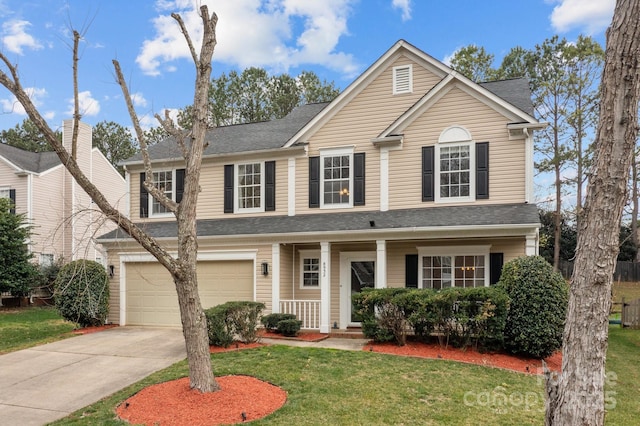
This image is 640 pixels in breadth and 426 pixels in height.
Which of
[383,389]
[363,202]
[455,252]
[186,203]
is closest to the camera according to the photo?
[186,203]

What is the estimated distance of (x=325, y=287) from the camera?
37.9 ft

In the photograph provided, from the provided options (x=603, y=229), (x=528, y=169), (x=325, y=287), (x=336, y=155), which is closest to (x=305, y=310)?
(x=325, y=287)

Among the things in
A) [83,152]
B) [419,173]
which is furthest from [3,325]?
[419,173]

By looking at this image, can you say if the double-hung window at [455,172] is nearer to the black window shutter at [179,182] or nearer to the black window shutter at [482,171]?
the black window shutter at [482,171]

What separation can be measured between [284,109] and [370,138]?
19.6m

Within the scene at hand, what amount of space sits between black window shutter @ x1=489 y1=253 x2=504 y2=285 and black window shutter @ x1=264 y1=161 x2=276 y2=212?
627cm

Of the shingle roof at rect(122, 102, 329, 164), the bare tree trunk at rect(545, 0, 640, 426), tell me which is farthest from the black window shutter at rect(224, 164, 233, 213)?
the bare tree trunk at rect(545, 0, 640, 426)

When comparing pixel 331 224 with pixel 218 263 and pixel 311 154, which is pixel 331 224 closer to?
pixel 311 154

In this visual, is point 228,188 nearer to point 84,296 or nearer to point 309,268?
point 309,268

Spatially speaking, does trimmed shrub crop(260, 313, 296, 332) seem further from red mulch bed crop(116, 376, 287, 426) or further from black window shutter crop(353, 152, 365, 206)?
red mulch bed crop(116, 376, 287, 426)

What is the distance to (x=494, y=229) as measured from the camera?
10.1m

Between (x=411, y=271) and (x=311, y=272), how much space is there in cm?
291

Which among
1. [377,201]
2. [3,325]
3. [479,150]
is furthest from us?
[3,325]

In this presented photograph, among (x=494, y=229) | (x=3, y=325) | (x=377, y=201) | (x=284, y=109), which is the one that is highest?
(x=284, y=109)
